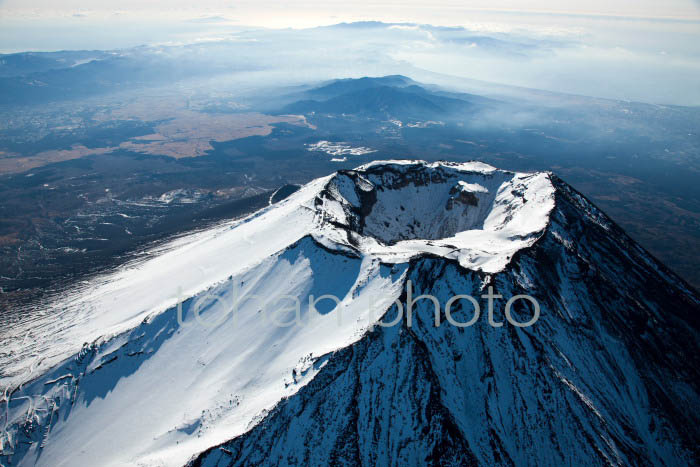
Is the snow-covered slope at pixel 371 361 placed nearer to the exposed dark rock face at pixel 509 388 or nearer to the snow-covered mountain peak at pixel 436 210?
the exposed dark rock face at pixel 509 388

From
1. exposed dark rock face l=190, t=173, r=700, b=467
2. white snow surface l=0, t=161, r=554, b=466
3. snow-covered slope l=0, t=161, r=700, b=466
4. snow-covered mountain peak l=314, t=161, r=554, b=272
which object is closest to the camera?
exposed dark rock face l=190, t=173, r=700, b=467

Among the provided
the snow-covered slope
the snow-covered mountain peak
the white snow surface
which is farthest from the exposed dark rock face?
the snow-covered mountain peak

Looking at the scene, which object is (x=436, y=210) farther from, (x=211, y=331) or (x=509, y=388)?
(x=211, y=331)

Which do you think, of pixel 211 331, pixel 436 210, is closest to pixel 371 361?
pixel 211 331

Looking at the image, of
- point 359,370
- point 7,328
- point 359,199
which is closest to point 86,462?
point 359,370

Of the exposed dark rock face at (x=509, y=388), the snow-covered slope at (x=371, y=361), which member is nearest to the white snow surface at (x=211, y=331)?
the snow-covered slope at (x=371, y=361)

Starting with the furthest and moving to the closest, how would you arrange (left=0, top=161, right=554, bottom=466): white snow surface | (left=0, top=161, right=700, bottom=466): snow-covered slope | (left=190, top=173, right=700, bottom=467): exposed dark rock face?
(left=0, top=161, right=554, bottom=466): white snow surface
(left=0, top=161, right=700, bottom=466): snow-covered slope
(left=190, top=173, right=700, bottom=467): exposed dark rock face

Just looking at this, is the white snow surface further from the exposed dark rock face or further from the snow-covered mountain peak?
the exposed dark rock face
